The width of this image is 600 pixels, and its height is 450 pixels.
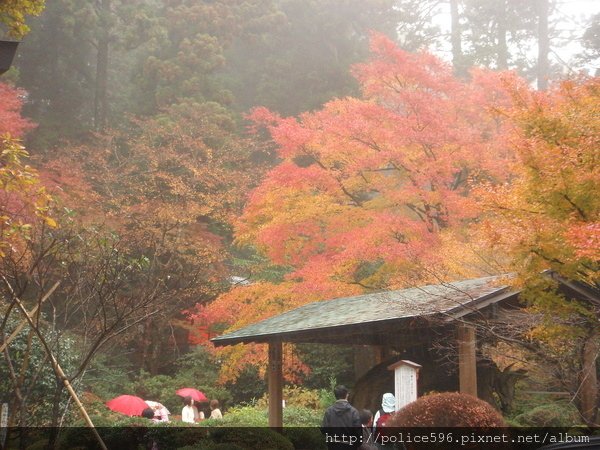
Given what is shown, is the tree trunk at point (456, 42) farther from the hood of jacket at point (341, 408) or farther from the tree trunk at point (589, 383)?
the hood of jacket at point (341, 408)

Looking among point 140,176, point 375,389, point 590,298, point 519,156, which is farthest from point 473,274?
point 140,176

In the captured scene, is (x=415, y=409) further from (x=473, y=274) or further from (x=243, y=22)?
(x=243, y=22)

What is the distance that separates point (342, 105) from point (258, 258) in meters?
7.39

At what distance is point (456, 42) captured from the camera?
33.6 metres

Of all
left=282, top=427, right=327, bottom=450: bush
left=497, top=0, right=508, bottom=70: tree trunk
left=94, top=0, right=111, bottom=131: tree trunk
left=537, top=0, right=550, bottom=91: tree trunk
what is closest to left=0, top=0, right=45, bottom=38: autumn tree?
left=282, top=427, right=327, bottom=450: bush

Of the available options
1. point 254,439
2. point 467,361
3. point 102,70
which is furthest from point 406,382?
point 102,70

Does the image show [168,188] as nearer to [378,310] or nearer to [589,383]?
[378,310]

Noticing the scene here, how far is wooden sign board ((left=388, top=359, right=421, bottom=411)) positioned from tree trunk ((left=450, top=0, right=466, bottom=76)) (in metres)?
24.5

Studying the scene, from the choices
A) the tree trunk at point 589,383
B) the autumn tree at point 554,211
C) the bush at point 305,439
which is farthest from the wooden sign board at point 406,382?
the bush at point 305,439

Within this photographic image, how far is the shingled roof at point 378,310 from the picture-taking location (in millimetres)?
9438

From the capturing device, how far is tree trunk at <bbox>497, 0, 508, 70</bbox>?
31.5 meters

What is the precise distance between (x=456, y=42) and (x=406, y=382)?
2827cm

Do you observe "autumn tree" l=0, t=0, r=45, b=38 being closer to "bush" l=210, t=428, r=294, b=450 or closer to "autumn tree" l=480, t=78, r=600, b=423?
"bush" l=210, t=428, r=294, b=450

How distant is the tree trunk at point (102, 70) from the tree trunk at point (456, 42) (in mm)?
15964
